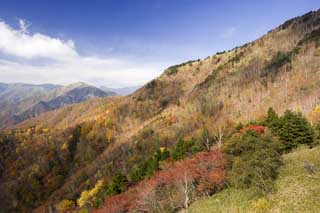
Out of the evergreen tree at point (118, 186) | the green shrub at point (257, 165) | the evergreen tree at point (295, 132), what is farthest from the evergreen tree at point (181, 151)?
the green shrub at point (257, 165)

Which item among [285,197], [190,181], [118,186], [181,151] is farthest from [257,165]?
[118,186]

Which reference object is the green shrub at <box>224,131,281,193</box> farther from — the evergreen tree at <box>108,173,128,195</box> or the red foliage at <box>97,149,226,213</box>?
the evergreen tree at <box>108,173,128,195</box>

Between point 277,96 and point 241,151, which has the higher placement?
point 277,96

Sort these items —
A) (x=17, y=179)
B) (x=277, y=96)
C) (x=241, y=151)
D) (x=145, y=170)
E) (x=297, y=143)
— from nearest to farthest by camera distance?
(x=241, y=151)
(x=297, y=143)
(x=145, y=170)
(x=277, y=96)
(x=17, y=179)

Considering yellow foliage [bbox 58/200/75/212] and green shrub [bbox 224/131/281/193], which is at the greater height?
green shrub [bbox 224/131/281/193]

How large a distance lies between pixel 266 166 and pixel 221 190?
10.6 meters

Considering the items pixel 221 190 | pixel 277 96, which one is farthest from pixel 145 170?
pixel 277 96

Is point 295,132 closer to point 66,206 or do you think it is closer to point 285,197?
point 285,197

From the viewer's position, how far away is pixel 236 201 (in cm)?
3256

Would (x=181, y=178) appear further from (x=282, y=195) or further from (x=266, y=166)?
(x=282, y=195)

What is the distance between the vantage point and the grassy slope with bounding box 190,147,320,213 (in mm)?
26828

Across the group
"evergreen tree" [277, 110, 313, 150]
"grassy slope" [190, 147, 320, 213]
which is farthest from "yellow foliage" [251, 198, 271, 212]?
"evergreen tree" [277, 110, 313, 150]

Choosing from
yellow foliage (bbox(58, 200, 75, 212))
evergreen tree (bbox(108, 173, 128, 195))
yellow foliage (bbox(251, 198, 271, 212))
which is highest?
yellow foliage (bbox(251, 198, 271, 212))

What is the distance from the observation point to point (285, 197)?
28.9m
